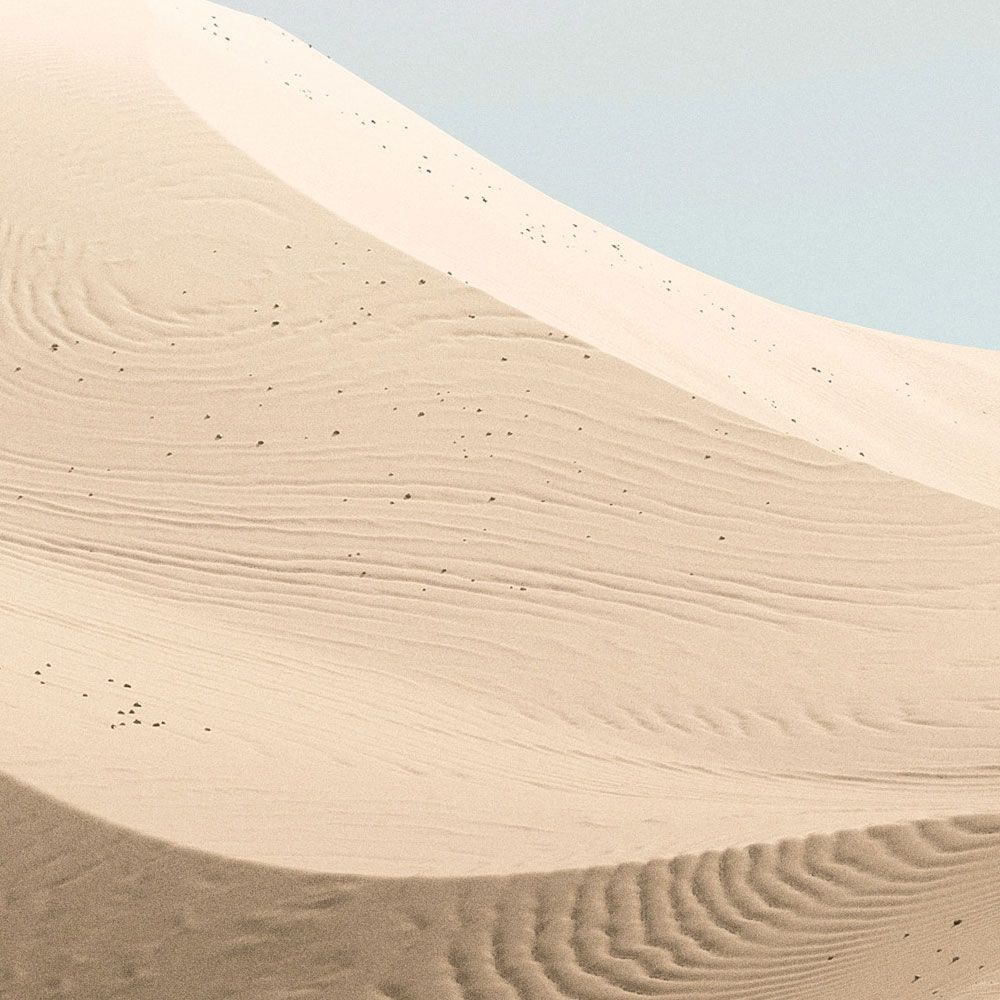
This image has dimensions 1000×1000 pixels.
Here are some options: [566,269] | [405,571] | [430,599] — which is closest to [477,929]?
[430,599]

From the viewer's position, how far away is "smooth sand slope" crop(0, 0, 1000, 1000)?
400 inches

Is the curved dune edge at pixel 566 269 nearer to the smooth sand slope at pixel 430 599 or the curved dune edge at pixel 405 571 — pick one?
the smooth sand slope at pixel 430 599

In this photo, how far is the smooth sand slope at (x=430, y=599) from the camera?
33.4 ft

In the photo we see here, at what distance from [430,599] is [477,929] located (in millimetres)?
4997

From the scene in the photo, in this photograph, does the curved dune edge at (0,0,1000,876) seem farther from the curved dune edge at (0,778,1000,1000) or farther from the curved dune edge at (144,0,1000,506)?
the curved dune edge at (144,0,1000,506)

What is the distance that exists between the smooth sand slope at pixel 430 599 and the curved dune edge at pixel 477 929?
0.07ft

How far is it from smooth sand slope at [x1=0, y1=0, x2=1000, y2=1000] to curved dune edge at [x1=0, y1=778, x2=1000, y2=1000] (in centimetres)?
2

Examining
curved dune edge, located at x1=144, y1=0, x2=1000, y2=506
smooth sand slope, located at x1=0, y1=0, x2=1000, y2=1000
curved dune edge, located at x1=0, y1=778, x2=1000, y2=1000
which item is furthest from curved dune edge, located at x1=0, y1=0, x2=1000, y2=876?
curved dune edge, located at x1=144, y1=0, x2=1000, y2=506

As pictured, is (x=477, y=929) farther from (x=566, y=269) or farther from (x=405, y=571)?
(x=566, y=269)

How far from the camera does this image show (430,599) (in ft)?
48.4

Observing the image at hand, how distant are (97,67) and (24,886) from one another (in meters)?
15.2

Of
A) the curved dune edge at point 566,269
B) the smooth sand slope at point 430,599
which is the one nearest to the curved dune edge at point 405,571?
the smooth sand slope at point 430,599

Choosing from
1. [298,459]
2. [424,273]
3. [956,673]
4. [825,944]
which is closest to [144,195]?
[424,273]

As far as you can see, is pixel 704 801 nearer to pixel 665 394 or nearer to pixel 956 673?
pixel 956 673
